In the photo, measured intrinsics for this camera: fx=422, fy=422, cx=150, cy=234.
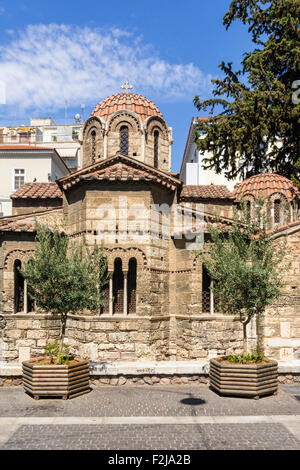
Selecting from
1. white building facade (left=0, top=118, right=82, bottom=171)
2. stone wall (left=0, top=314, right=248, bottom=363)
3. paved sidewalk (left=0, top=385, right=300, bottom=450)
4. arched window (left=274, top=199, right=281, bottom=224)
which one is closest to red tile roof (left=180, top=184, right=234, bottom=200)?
arched window (left=274, top=199, right=281, bottom=224)

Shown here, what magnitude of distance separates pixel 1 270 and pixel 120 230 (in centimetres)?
419

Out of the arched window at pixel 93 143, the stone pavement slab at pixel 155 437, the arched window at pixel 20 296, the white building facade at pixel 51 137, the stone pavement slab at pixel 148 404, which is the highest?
the white building facade at pixel 51 137

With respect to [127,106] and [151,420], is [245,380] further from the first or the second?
[127,106]

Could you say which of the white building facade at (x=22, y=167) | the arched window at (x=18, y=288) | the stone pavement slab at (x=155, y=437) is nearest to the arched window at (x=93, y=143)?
the arched window at (x=18, y=288)

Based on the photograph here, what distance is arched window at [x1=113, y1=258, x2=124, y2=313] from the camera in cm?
1340

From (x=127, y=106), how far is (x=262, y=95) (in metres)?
6.51

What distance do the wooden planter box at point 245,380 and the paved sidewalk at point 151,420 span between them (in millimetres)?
177

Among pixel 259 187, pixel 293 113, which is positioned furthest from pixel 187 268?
pixel 293 113

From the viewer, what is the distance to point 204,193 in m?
18.5

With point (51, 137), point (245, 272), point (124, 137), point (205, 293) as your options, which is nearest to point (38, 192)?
point (124, 137)

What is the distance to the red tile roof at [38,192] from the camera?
17.4 meters

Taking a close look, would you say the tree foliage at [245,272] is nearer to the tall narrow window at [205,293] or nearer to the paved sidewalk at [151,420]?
the paved sidewalk at [151,420]

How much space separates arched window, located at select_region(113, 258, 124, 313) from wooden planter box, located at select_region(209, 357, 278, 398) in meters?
4.51

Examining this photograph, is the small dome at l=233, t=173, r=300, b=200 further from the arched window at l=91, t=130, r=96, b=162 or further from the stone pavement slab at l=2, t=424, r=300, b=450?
the stone pavement slab at l=2, t=424, r=300, b=450
